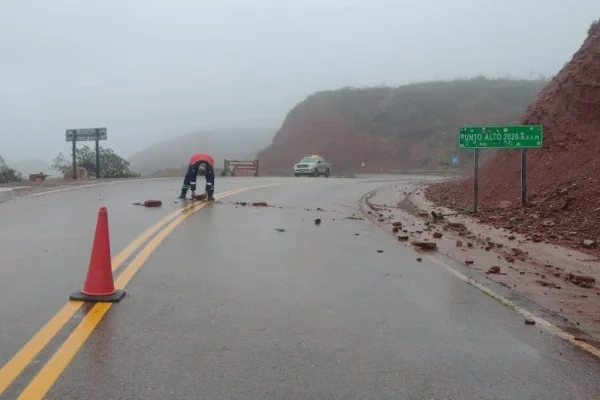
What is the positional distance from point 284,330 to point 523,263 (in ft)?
17.1

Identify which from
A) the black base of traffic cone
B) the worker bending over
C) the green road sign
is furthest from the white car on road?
the black base of traffic cone

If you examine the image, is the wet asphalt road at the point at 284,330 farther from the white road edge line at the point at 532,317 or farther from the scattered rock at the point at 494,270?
the scattered rock at the point at 494,270

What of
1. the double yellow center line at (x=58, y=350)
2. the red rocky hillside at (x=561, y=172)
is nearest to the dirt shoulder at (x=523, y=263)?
the red rocky hillside at (x=561, y=172)

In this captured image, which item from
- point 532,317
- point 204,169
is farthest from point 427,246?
point 204,169

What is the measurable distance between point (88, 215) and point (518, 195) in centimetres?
1037

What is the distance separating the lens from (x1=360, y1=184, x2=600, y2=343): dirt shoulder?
612 cm

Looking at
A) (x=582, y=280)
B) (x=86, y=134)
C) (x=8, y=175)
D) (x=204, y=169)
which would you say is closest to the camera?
(x=582, y=280)

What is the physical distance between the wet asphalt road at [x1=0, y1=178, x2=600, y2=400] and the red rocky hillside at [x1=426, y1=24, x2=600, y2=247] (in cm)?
393

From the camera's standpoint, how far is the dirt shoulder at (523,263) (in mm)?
6125

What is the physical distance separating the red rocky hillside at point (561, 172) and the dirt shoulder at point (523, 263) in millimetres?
727

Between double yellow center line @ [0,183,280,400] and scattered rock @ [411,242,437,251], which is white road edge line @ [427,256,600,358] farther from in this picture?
double yellow center line @ [0,183,280,400]

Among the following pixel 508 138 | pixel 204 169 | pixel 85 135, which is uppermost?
pixel 85 135

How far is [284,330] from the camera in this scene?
Answer: 16.5ft

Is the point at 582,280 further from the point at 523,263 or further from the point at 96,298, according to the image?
the point at 96,298
